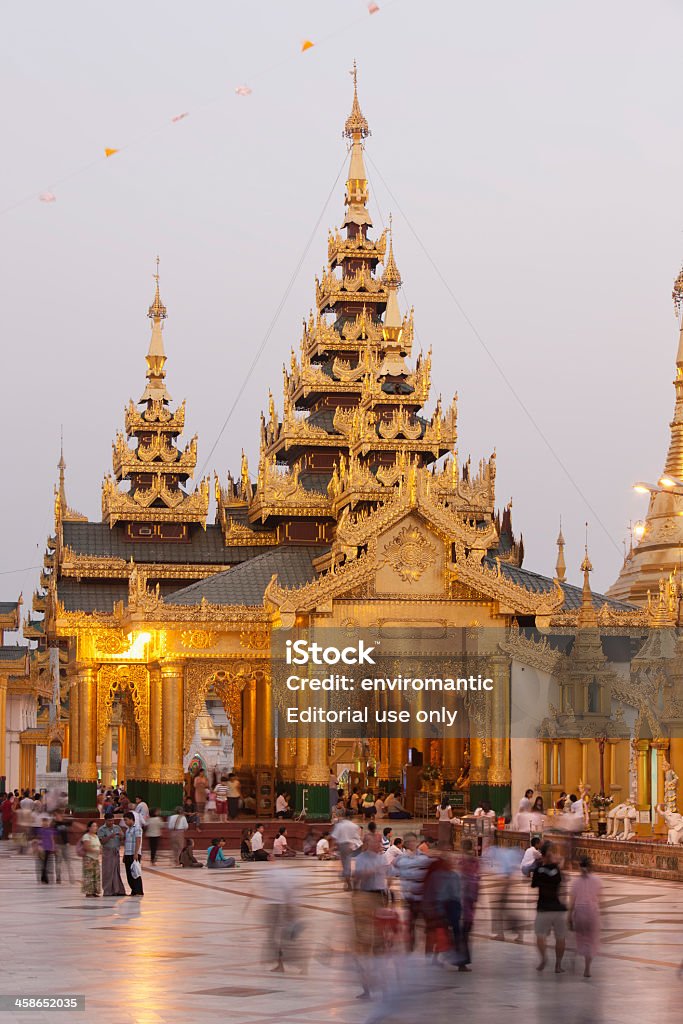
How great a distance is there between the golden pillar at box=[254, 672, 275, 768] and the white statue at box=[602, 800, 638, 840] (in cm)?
1114

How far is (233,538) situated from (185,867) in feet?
55.7

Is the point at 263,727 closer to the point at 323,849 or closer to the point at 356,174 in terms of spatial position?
the point at 323,849

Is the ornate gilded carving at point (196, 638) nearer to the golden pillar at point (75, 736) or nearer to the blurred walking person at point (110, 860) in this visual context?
the golden pillar at point (75, 736)

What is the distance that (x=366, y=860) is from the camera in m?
18.3

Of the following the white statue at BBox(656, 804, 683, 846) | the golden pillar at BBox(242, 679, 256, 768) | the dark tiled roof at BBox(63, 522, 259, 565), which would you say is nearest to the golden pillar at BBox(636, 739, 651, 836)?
the white statue at BBox(656, 804, 683, 846)

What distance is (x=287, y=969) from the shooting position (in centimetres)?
1919

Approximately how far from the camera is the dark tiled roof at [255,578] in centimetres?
4366

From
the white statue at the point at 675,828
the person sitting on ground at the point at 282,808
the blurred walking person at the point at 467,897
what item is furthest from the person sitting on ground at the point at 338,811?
the blurred walking person at the point at 467,897

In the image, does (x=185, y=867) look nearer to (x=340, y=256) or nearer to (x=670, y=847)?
(x=670, y=847)

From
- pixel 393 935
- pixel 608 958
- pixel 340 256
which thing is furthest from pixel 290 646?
pixel 393 935

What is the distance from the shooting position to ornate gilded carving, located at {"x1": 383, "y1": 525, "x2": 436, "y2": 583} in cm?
4294

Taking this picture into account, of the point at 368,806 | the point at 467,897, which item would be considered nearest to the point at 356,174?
the point at 368,806

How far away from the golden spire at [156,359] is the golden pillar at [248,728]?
440 inches

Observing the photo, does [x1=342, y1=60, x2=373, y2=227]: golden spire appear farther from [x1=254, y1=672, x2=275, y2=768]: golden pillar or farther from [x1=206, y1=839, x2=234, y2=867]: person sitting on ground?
[x1=206, y1=839, x2=234, y2=867]: person sitting on ground
